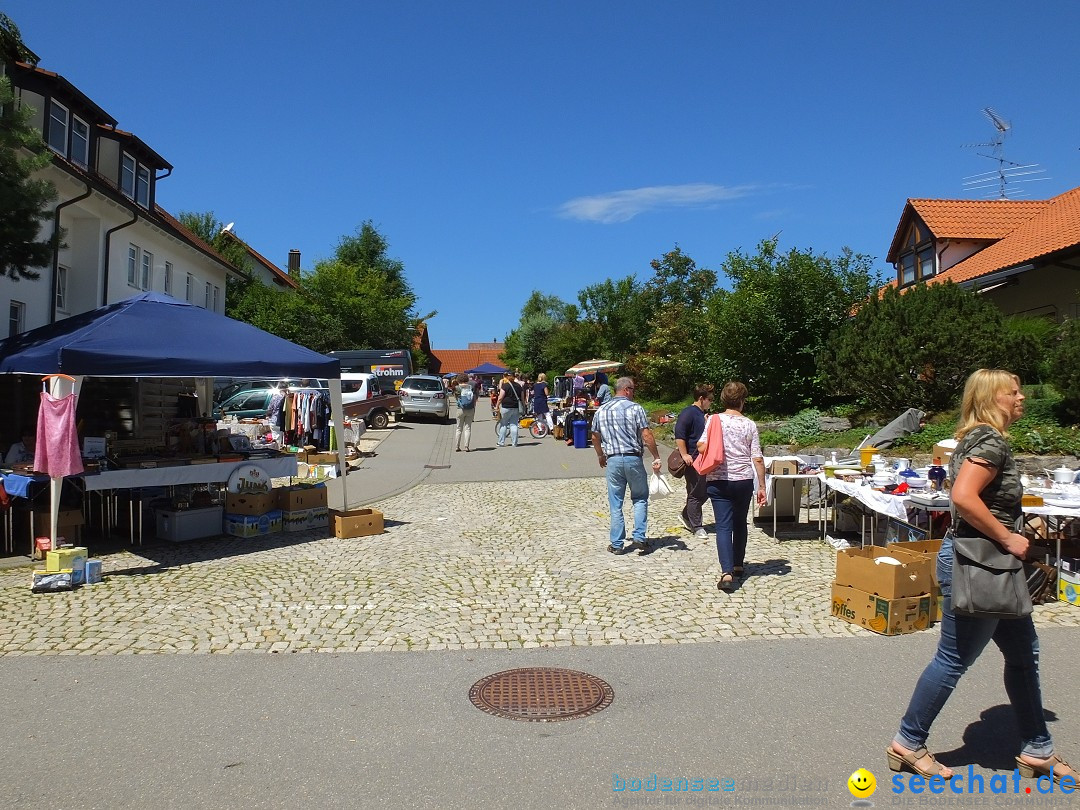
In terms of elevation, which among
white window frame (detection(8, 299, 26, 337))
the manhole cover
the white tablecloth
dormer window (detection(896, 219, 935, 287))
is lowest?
the manhole cover

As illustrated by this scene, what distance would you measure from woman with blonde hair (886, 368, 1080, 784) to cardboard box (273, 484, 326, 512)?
8033 millimetres

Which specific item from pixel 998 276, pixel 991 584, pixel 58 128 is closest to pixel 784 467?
pixel 991 584

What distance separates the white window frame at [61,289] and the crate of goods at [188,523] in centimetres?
1317

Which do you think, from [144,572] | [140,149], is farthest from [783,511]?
[140,149]

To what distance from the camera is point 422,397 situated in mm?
29469

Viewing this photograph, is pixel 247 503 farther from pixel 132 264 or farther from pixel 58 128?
pixel 132 264

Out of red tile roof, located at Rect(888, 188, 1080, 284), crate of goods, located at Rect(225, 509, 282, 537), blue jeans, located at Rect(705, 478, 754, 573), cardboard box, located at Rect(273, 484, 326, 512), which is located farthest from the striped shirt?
red tile roof, located at Rect(888, 188, 1080, 284)

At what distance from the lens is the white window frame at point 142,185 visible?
2323cm

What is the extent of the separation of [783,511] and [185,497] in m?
7.33

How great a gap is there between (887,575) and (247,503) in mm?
7291

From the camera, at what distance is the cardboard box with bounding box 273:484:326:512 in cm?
1020

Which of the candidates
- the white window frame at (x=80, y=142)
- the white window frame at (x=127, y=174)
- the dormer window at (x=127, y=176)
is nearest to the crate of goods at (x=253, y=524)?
the white window frame at (x=80, y=142)

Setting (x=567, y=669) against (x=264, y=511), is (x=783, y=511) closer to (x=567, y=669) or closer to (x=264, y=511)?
(x=567, y=669)

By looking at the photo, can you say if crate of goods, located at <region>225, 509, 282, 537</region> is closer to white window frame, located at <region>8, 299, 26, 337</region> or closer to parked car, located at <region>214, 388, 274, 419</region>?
white window frame, located at <region>8, 299, 26, 337</region>
